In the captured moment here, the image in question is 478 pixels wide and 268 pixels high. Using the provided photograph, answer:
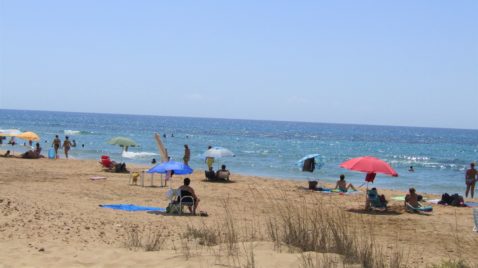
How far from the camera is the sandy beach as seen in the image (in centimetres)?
714

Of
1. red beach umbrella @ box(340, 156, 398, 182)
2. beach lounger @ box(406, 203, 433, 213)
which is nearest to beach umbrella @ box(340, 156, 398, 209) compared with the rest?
red beach umbrella @ box(340, 156, 398, 182)

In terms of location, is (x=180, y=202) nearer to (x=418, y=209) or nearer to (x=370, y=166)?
(x=370, y=166)

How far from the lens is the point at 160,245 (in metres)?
8.13

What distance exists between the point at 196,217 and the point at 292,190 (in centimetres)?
795

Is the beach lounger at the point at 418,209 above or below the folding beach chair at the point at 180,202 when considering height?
below

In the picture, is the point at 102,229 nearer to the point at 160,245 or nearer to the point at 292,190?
the point at 160,245

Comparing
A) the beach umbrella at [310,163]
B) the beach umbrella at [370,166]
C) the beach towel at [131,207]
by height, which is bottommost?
the beach towel at [131,207]

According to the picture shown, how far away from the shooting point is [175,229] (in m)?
10.3

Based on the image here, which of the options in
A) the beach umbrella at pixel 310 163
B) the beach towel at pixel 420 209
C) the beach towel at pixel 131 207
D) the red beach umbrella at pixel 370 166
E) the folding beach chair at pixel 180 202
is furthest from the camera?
the beach umbrella at pixel 310 163

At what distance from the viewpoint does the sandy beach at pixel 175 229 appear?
23.4ft

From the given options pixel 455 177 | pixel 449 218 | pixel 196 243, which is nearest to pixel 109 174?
pixel 449 218

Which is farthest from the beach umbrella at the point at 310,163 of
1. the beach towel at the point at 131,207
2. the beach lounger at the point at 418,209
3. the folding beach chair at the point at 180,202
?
the folding beach chair at the point at 180,202

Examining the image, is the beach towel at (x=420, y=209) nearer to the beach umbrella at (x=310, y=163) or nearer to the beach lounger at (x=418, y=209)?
the beach lounger at (x=418, y=209)

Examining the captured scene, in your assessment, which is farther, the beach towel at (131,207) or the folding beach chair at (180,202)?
the beach towel at (131,207)
